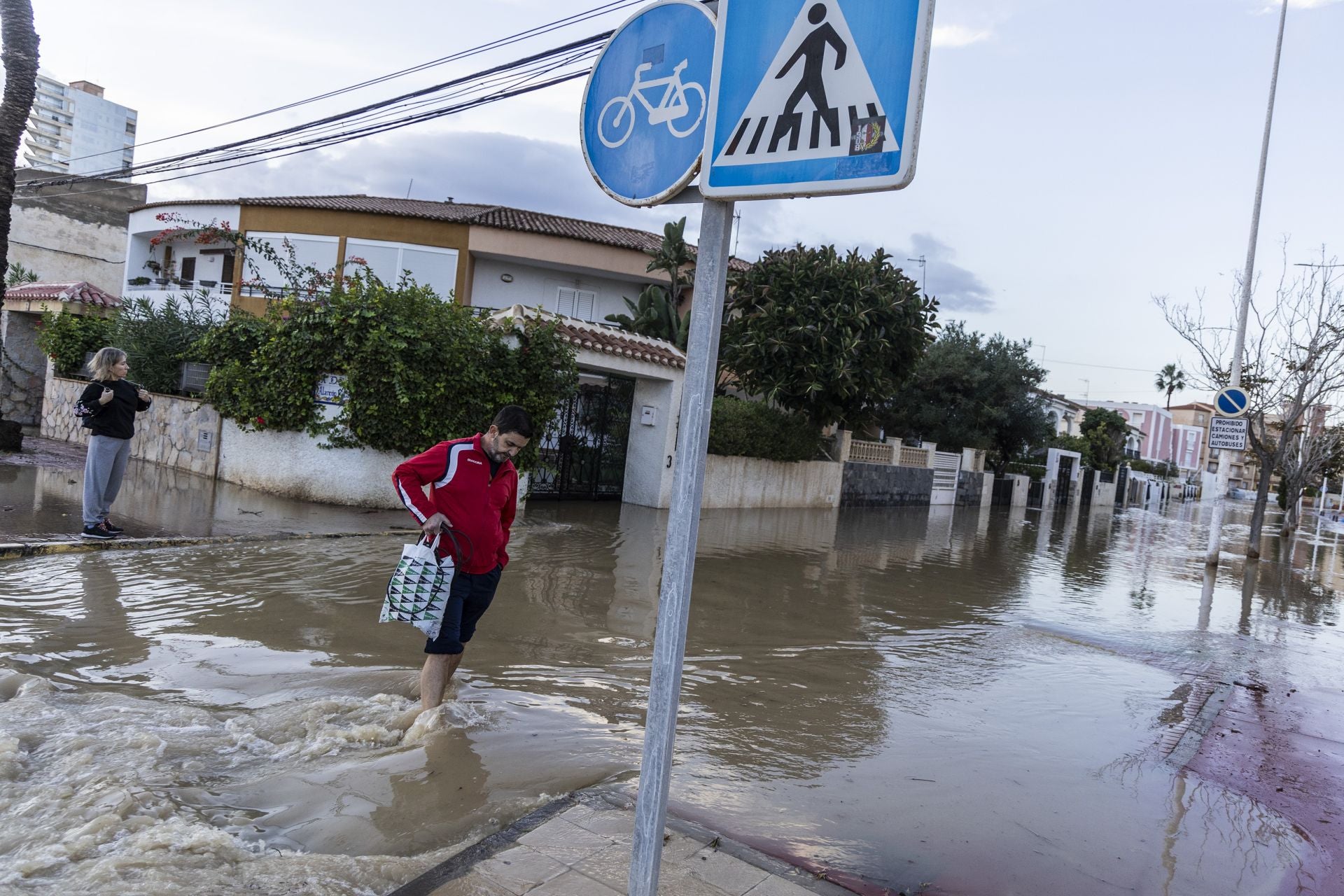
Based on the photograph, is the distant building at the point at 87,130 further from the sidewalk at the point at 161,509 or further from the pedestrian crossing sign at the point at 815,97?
the pedestrian crossing sign at the point at 815,97

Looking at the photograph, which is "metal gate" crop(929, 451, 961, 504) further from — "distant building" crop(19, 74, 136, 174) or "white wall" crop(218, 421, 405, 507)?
"distant building" crop(19, 74, 136, 174)

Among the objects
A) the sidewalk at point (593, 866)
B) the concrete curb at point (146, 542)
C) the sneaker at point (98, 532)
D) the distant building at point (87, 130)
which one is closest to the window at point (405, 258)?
the concrete curb at point (146, 542)

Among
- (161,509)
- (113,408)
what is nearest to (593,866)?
(113,408)

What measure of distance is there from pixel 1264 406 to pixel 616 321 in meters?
16.5

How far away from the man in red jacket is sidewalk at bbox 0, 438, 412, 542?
17.4 ft

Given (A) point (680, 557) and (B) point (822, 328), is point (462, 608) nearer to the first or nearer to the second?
(A) point (680, 557)

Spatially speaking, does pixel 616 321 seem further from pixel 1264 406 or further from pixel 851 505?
pixel 1264 406

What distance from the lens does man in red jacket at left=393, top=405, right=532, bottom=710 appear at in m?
4.65

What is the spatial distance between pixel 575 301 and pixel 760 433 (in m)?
12.7

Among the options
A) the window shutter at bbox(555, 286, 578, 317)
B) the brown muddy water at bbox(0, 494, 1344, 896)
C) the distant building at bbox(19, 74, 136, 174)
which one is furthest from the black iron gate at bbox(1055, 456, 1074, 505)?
the distant building at bbox(19, 74, 136, 174)

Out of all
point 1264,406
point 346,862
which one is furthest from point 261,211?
point 346,862

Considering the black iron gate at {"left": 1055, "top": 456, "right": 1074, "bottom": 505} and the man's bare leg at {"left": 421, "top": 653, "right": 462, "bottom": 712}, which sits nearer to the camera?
the man's bare leg at {"left": 421, "top": 653, "right": 462, "bottom": 712}

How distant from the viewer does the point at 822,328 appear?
794 inches

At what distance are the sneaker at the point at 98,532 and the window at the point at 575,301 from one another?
23.2 meters
